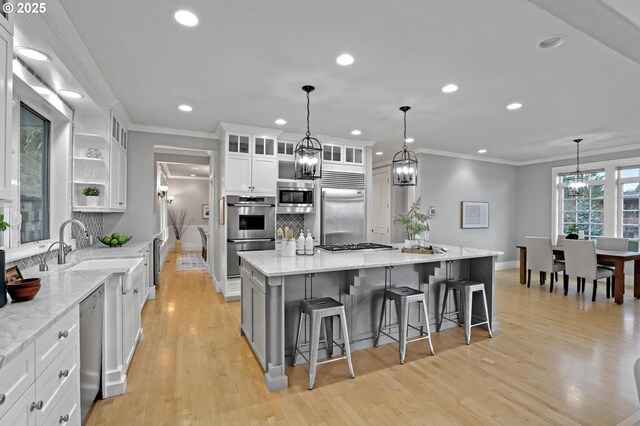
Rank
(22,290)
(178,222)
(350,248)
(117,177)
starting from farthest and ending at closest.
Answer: (178,222) < (117,177) < (350,248) < (22,290)

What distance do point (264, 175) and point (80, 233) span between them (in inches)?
98.4

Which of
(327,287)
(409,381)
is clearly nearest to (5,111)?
(327,287)

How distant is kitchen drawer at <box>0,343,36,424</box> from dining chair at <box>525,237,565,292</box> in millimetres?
6600

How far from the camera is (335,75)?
3.12m

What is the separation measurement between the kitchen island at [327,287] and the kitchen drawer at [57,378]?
46.4 inches

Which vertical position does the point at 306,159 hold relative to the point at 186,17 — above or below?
below

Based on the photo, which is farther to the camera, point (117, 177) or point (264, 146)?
point (264, 146)

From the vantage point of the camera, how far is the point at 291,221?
18.5ft

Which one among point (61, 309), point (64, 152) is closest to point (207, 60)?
point (64, 152)

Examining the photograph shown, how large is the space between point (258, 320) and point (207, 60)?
7.68ft

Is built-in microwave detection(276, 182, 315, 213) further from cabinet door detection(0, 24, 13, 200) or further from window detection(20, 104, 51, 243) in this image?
cabinet door detection(0, 24, 13, 200)

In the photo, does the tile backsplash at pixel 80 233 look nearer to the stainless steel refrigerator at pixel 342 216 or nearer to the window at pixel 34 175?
the window at pixel 34 175

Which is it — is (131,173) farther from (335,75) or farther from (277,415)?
(277,415)

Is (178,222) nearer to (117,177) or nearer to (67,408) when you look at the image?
(117,177)
